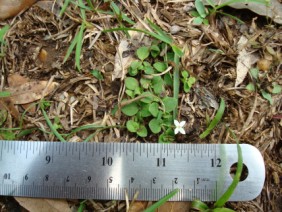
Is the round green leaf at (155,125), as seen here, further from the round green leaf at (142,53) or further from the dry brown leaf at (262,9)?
the dry brown leaf at (262,9)

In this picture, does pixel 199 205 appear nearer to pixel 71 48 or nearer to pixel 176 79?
pixel 176 79

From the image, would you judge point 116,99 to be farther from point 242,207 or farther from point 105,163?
point 242,207

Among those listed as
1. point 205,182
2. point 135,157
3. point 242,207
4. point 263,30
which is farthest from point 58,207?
point 263,30

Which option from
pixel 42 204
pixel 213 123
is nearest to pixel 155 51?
pixel 213 123

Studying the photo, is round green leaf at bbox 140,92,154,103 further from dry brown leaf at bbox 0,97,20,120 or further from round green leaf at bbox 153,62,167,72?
dry brown leaf at bbox 0,97,20,120

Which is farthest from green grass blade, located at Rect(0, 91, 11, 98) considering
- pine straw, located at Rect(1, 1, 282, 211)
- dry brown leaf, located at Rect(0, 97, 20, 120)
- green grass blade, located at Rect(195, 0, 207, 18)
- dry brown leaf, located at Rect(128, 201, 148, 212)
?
green grass blade, located at Rect(195, 0, 207, 18)
